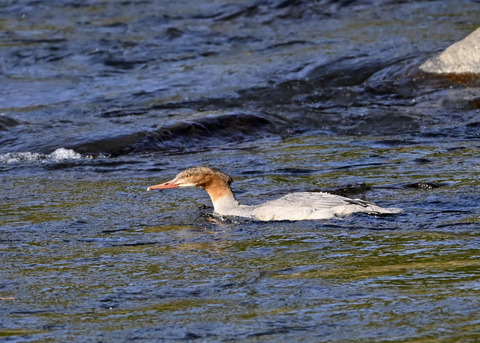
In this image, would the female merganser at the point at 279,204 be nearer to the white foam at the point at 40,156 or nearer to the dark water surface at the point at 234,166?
the dark water surface at the point at 234,166

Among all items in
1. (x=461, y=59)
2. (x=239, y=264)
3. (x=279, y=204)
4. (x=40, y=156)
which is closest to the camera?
(x=239, y=264)

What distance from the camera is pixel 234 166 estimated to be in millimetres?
11016

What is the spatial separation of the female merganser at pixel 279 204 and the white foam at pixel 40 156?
3.06 metres

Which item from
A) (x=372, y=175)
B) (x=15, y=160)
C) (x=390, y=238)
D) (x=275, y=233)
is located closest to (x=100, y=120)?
(x=15, y=160)

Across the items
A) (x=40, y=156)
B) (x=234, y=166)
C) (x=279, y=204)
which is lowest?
(x=234, y=166)

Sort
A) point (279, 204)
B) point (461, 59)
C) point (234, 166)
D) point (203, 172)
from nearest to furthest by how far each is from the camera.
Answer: point (279, 204) < point (203, 172) < point (234, 166) < point (461, 59)

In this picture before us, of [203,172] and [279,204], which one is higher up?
[203,172]

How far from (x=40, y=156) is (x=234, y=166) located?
2582 mm

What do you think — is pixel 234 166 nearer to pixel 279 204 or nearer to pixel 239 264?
pixel 279 204

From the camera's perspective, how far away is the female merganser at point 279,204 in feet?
27.1

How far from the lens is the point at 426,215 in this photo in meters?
8.26

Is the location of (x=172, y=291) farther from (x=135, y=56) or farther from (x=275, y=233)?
(x=135, y=56)

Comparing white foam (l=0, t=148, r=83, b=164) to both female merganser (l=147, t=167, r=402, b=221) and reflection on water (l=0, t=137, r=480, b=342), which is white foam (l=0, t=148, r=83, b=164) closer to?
reflection on water (l=0, t=137, r=480, b=342)

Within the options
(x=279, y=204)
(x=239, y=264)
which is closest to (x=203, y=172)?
(x=279, y=204)
